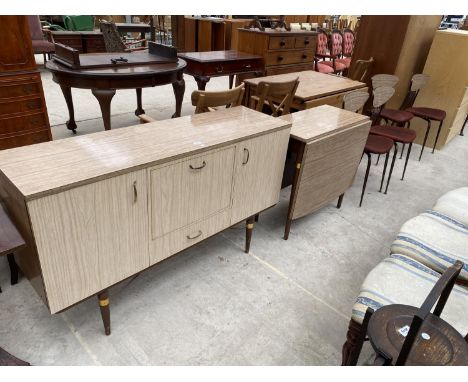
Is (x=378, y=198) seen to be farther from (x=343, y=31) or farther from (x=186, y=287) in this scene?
(x=343, y=31)

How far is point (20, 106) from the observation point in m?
2.84

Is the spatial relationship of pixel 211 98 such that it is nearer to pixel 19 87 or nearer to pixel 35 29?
pixel 19 87

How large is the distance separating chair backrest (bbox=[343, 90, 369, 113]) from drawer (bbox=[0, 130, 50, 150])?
2477 millimetres

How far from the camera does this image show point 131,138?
1562 mm

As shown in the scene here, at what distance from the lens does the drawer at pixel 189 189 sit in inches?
57.8

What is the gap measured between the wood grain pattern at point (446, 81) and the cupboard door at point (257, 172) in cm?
286

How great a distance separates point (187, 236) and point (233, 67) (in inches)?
107

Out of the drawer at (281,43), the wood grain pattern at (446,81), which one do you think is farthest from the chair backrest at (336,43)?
the wood grain pattern at (446,81)

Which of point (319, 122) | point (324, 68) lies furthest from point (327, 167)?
point (324, 68)

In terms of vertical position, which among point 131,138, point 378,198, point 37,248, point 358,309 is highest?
point 131,138

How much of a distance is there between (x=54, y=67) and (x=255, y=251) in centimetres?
226

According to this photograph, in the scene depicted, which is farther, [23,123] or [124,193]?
[23,123]

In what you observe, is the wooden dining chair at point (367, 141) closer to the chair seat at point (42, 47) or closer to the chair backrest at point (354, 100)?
the chair backrest at point (354, 100)

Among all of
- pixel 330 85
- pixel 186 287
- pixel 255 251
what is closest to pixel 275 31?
pixel 330 85
